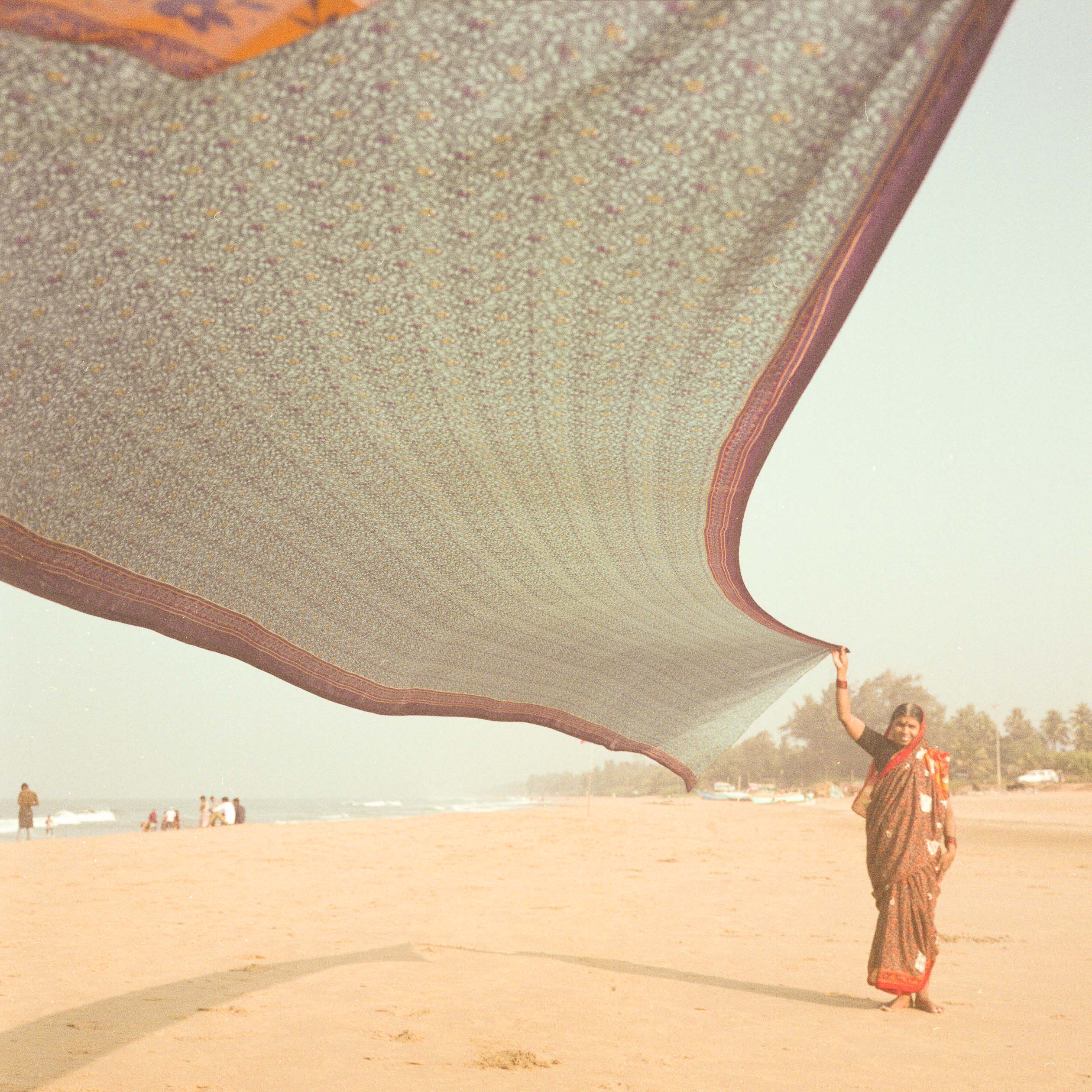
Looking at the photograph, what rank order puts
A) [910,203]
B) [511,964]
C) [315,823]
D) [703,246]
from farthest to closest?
[315,823] → [511,964] → [703,246] → [910,203]

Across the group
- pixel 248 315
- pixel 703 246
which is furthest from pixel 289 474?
pixel 703 246

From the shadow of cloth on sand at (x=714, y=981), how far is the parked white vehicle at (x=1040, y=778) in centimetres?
4876

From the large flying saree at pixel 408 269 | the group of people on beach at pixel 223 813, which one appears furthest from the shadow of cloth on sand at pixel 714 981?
the group of people on beach at pixel 223 813

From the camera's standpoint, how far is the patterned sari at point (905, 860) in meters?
4.70

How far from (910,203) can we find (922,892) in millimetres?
4155

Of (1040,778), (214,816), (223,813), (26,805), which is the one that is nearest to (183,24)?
(26,805)

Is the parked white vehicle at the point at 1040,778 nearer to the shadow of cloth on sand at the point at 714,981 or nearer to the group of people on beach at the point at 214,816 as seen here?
the group of people on beach at the point at 214,816

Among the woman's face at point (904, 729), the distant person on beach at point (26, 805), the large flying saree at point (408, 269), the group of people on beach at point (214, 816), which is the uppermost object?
the large flying saree at point (408, 269)

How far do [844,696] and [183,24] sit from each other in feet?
14.3

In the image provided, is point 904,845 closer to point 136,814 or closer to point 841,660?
point 841,660

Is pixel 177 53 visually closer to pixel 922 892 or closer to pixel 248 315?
pixel 248 315

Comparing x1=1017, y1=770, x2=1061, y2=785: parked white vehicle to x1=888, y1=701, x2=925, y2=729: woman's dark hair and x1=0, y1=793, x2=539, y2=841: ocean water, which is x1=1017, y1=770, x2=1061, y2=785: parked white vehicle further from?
x1=888, y1=701, x2=925, y2=729: woman's dark hair

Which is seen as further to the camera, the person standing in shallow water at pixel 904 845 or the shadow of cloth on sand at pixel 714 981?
the shadow of cloth on sand at pixel 714 981

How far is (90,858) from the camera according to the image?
1473cm
